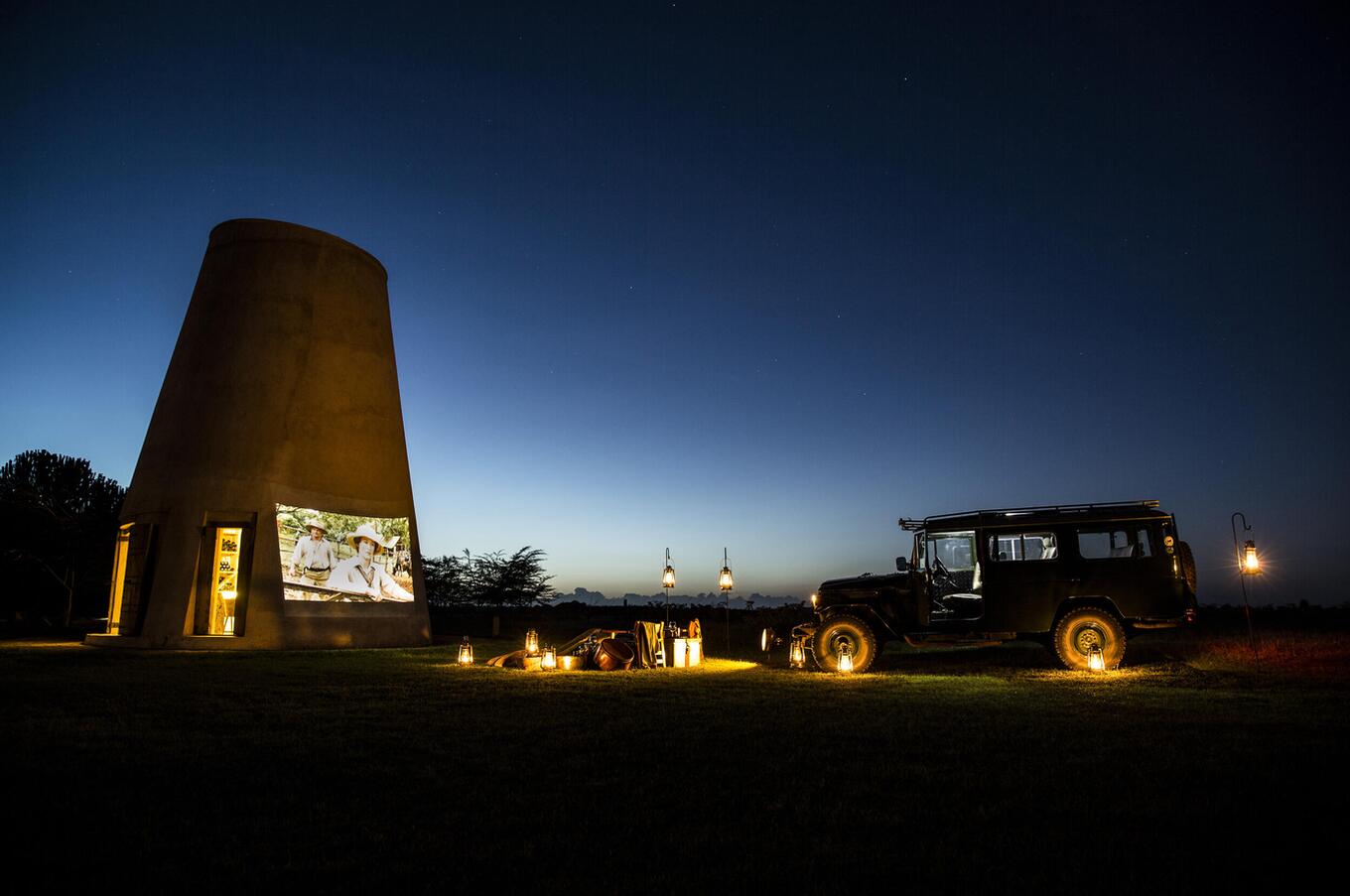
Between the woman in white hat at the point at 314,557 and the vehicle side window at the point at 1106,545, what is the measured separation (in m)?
18.5

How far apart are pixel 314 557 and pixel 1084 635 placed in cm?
1863

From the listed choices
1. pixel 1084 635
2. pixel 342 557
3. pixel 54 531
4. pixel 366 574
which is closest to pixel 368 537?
pixel 342 557

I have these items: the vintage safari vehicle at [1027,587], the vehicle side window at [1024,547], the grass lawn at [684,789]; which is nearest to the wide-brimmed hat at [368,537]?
the grass lawn at [684,789]

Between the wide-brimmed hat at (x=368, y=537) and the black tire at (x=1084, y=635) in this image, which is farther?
the wide-brimmed hat at (x=368, y=537)

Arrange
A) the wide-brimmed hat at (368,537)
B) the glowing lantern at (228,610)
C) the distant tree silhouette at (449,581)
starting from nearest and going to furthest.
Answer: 1. the glowing lantern at (228,610)
2. the wide-brimmed hat at (368,537)
3. the distant tree silhouette at (449,581)

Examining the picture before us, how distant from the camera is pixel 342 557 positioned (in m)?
22.3

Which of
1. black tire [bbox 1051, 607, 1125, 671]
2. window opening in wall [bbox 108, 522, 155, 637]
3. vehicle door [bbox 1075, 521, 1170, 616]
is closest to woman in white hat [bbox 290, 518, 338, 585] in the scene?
window opening in wall [bbox 108, 522, 155, 637]

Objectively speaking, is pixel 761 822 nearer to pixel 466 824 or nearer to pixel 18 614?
pixel 466 824

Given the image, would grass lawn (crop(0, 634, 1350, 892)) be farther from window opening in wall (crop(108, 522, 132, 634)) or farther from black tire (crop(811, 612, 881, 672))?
window opening in wall (crop(108, 522, 132, 634))

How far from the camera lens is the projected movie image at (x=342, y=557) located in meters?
21.2

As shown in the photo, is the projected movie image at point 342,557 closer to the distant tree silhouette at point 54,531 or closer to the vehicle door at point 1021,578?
the vehicle door at point 1021,578

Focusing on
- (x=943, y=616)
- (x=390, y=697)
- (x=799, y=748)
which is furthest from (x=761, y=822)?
(x=943, y=616)

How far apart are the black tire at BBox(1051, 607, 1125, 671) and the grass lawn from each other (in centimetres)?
258

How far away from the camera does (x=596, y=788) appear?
5344 millimetres
